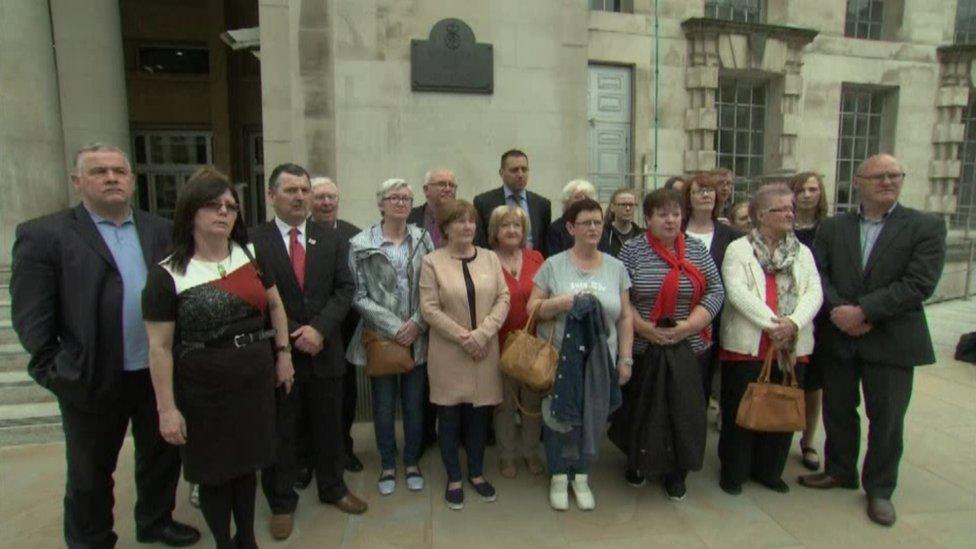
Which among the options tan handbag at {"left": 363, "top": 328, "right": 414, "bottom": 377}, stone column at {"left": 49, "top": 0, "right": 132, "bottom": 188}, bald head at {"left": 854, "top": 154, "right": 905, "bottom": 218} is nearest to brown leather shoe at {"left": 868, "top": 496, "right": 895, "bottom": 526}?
bald head at {"left": 854, "top": 154, "right": 905, "bottom": 218}

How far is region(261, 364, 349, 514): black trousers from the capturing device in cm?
320

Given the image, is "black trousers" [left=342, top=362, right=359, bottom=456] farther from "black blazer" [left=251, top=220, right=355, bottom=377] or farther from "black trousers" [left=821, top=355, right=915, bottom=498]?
"black trousers" [left=821, top=355, right=915, bottom=498]

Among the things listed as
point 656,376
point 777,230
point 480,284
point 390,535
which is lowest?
point 390,535

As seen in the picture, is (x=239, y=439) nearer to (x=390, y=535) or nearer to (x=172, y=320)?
(x=172, y=320)

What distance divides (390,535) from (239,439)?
3.71ft

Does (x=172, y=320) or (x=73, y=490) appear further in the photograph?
(x=73, y=490)

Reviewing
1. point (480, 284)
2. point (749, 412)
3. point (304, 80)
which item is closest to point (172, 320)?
point (480, 284)

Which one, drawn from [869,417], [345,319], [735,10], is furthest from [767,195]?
[735,10]

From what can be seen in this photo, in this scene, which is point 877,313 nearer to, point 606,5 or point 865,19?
point 606,5

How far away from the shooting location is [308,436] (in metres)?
3.61

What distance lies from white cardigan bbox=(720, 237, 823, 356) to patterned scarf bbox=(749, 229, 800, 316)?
0.09 feet

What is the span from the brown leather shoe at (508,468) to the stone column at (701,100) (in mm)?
8718

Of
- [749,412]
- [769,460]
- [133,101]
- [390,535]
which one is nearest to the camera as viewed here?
[390,535]

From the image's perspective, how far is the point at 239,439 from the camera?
8.30 feet
